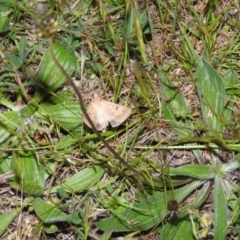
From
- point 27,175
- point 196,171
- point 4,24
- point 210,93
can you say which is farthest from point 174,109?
point 4,24

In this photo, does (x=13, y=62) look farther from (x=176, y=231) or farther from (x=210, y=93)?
(x=176, y=231)

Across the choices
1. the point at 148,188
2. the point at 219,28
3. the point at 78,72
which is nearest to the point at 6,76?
the point at 78,72

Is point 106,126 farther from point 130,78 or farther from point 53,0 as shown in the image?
point 53,0

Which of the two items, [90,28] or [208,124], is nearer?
[208,124]

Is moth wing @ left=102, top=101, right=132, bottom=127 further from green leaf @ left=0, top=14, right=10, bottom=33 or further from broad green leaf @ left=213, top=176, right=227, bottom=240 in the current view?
green leaf @ left=0, top=14, right=10, bottom=33

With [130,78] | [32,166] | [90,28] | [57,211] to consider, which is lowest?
[57,211]

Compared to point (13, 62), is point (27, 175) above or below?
below
